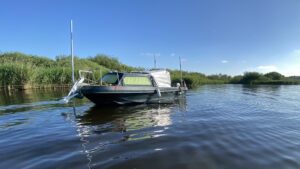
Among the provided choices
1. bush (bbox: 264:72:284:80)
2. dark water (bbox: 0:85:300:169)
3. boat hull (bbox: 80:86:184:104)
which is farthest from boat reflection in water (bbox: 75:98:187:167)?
bush (bbox: 264:72:284:80)

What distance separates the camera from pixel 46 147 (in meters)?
3.80

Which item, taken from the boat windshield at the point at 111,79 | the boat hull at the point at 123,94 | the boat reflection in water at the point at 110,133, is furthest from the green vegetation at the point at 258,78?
the boat reflection in water at the point at 110,133

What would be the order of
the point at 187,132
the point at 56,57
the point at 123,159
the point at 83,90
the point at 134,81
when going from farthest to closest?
the point at 56,57 < the point at 134,81 < the point at 83,90 < the point at 187,132 < the point at 123,159

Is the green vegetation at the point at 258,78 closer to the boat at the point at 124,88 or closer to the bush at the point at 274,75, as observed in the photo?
the bush at the point at 274,75

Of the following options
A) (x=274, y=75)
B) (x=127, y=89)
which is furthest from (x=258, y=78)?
(x=127, y=89)

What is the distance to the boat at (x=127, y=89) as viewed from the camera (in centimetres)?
846

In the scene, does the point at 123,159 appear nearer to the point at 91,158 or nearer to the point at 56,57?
the point at 91,158

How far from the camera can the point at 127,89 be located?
358 inches

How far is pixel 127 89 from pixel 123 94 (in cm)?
38

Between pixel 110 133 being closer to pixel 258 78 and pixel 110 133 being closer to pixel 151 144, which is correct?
pixel 151 144

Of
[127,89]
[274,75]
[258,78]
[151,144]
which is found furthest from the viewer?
[274,75]

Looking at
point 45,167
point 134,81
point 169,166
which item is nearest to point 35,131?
point 45,167

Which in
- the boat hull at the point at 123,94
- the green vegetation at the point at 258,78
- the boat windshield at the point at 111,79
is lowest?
the boat hull at the point at 123,94

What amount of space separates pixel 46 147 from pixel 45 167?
3.55 ft
